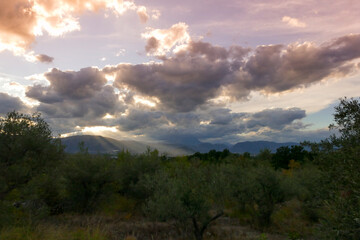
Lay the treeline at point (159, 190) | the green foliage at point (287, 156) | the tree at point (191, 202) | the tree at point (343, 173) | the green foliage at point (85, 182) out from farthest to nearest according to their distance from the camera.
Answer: the green foliage at point (287, 156) → the green foliage at point (85, 182) → the tree at point (191, 202) → the treeline at point (159, 190) → the tree at point (343, 173)

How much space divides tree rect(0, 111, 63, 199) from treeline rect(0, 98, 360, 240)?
0.07m

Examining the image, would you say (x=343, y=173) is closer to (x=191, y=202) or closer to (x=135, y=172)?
(x=191, y=202)

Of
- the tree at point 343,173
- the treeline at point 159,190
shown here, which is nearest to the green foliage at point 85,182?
the treeline at point 159,190

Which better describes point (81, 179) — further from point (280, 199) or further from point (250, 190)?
point (280, 199)

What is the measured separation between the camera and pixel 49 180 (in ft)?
66.5

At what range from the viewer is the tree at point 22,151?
1664 cm

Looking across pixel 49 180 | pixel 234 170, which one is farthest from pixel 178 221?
pixel 234 170

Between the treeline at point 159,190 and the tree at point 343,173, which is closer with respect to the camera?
the tree at point 343,173

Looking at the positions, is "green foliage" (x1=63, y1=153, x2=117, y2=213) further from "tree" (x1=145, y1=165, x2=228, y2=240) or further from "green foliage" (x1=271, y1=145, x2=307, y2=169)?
"green foliage" (x1=271, y1=145, x2=307, y2=169)

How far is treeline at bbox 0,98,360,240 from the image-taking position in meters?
8.30

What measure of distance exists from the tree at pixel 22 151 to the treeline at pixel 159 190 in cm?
7

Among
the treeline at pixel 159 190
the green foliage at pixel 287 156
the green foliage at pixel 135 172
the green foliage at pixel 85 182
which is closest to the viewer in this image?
the treeline at pixel 159 190

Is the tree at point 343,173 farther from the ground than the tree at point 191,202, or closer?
farther from the ground

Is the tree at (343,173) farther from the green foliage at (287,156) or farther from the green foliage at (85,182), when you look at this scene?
the green foliage at (287,156)
